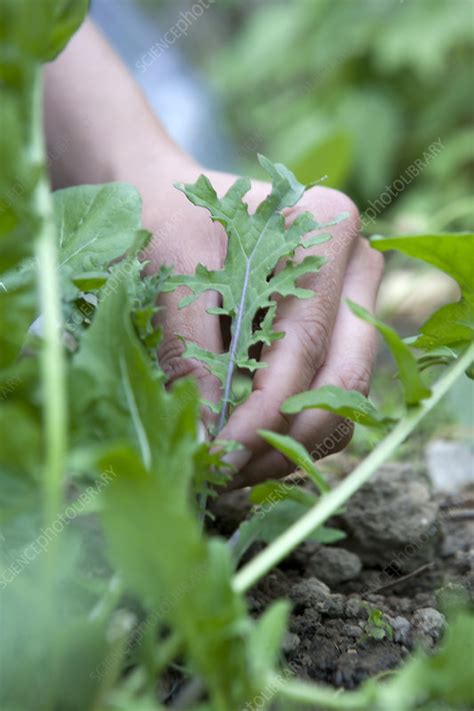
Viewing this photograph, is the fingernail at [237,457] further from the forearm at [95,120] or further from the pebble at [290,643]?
the forearm at [95,120]

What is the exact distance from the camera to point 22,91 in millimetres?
600

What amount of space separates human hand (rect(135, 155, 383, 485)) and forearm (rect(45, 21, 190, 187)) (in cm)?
44

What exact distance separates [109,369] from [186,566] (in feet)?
0.62

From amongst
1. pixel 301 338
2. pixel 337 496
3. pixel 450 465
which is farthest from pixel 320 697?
pixel 450 465

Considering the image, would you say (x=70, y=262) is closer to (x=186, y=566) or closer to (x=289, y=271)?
(x=289, y=271)

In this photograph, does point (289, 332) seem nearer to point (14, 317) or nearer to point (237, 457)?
point (237, 457)

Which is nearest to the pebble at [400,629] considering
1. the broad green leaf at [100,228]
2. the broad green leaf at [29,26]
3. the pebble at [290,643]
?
the pebble at [290,643]

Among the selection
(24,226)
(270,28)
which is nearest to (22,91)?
(24,226)

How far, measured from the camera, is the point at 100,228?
0.94 m

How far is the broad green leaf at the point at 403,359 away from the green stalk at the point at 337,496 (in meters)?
0.02

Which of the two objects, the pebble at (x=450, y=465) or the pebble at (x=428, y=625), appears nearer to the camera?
the pebble at (x=428, y=625)

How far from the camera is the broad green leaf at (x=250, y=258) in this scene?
3.14 ft

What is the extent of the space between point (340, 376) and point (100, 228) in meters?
0.32

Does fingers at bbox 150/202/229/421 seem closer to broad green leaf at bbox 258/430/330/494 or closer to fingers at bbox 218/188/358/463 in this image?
fingers at bbox 218/188/358/463
